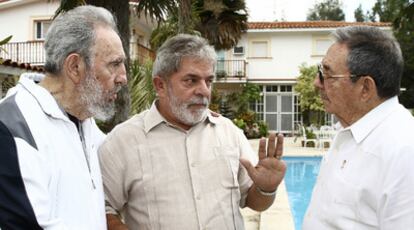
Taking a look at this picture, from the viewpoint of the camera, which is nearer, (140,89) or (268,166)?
(268,166)

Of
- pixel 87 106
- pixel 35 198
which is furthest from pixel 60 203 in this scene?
pixel 87 106

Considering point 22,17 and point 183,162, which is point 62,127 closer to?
point 183,162

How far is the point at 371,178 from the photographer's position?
218 cm

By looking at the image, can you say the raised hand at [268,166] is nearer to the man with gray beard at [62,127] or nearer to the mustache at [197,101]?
the mustache at [197,101]

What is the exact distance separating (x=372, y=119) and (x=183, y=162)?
107 centimetres

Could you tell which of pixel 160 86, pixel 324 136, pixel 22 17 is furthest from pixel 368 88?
pixel 22 17

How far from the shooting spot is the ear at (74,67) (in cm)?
227

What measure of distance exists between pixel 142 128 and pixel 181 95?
0.31 metres

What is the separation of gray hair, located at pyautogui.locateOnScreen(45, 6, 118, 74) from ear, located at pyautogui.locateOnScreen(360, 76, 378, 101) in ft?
4.10

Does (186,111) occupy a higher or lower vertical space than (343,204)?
higher

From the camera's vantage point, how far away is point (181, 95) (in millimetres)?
2906

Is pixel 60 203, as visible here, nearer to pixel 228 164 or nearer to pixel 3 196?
pixel 3 196

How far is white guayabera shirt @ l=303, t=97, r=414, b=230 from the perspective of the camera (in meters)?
2.07

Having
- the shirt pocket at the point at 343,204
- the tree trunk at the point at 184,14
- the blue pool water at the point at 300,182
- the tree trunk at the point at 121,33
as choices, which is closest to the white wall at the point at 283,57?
the blue pool water at the point at 300,182
